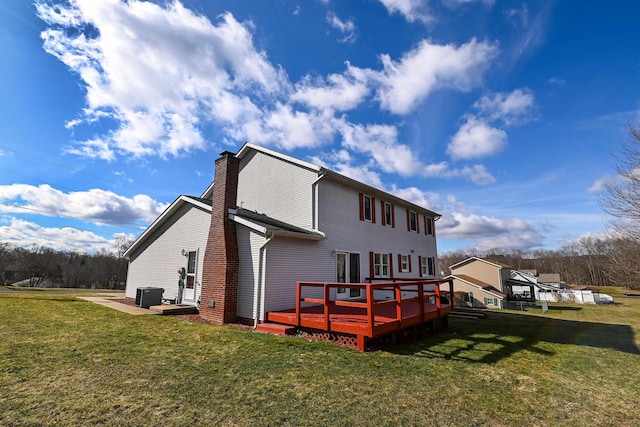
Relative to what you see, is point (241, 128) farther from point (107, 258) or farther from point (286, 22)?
point (107, 258)

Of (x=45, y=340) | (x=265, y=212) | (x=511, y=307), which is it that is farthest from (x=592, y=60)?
(x=511, y=307)

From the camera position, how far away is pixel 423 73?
11.0 m

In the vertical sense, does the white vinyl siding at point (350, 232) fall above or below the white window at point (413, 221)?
below

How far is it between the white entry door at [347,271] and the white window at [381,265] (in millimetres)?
1455

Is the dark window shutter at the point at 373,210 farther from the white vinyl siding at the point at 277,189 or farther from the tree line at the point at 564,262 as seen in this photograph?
the tree line at the point at 564,262

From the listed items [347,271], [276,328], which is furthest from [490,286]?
[276,328]

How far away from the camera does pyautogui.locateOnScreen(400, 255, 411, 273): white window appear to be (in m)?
16.9

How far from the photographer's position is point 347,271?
12992mm

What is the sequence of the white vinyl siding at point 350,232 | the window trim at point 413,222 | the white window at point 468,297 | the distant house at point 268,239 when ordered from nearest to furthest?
the distant house at point 268,239
the white vinyl siding at point 350,232
the window trim at point 413,222
the white window at point 468,297

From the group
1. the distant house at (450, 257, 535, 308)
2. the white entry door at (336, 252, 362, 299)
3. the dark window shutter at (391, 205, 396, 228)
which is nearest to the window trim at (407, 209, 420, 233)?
the dark window shutter at (391, 205, 396, 228)

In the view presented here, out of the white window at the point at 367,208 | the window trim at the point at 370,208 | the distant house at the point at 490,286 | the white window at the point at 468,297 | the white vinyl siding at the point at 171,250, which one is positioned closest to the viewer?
the white vinyl siding at the point at 171,250

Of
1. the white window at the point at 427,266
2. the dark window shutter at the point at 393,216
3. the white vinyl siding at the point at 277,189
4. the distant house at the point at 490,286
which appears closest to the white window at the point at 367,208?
the dark window shutter at the point at 393,216

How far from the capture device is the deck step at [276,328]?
27.2ft

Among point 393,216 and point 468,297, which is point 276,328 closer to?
point 393,216
